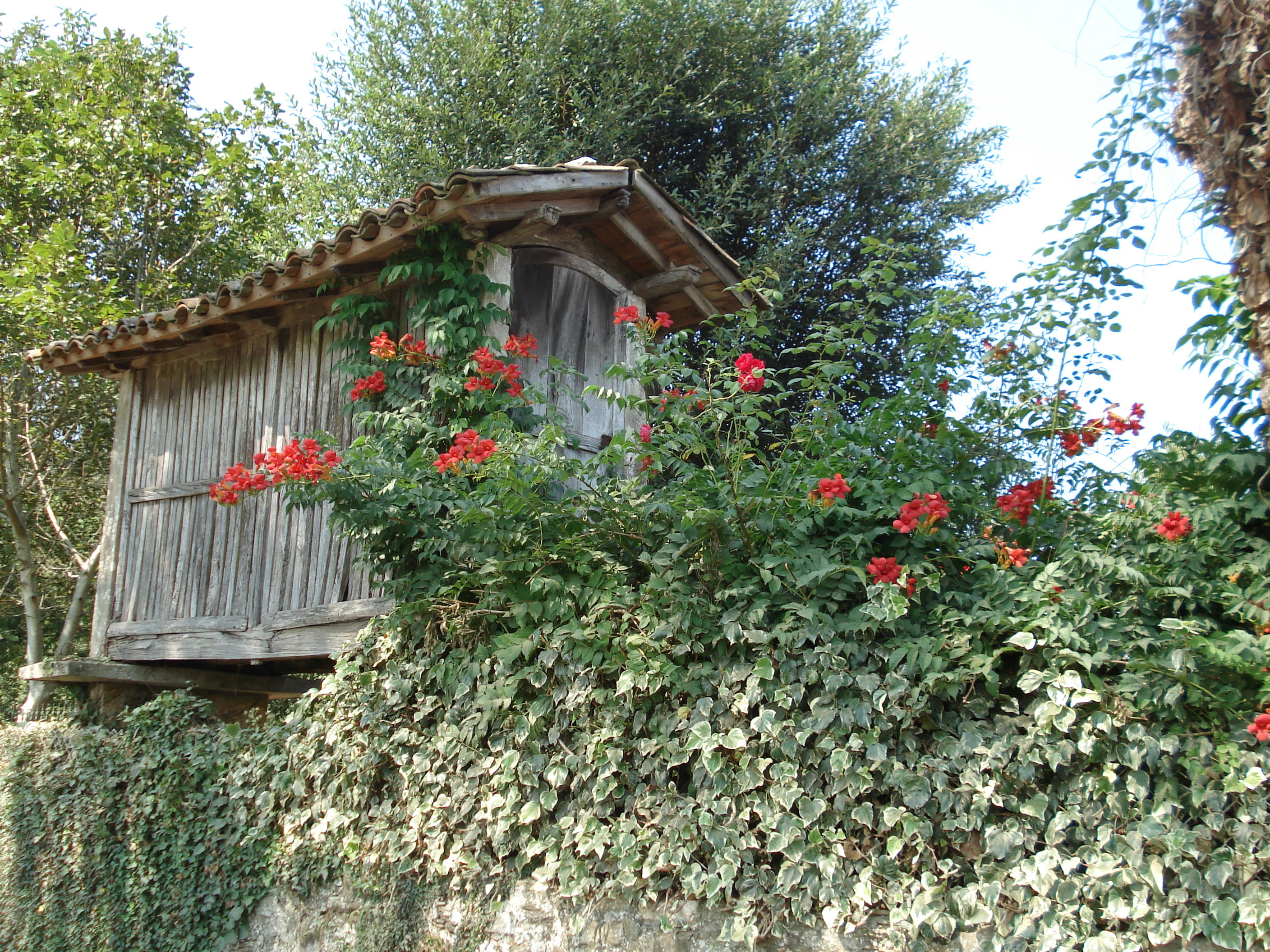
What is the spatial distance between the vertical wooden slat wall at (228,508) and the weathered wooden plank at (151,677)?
17.9 inches

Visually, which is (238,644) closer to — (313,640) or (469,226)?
(313,640)

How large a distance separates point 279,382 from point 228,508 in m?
0.99

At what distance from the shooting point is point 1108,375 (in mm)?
3955

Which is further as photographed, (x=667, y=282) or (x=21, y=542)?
(x=21, y=542)

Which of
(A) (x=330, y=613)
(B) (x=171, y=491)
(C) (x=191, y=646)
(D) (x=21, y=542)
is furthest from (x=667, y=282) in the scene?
(D) (x=21, y=542)

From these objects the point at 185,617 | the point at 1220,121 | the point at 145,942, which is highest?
the point at 1220,121

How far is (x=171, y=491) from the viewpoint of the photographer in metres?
7.26

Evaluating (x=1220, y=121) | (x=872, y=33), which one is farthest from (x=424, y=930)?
(x=872, y=33)

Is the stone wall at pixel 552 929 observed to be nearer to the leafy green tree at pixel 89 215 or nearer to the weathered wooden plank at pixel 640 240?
the weathered wooden plank at pixel 640 240

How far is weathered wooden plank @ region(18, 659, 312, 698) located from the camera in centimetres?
680

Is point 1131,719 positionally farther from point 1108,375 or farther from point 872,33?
point 872,33

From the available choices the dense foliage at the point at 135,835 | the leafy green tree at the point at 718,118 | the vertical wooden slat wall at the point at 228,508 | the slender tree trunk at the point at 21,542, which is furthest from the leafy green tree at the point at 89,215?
the dense foliage at the point at 135,835

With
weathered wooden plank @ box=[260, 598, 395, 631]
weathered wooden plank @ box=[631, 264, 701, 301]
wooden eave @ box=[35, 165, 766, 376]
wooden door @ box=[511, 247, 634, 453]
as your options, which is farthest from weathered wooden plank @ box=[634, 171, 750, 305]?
weathered wooden plank @ box=[260, 598, 395, 631]

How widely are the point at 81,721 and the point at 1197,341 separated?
25.4 feet
